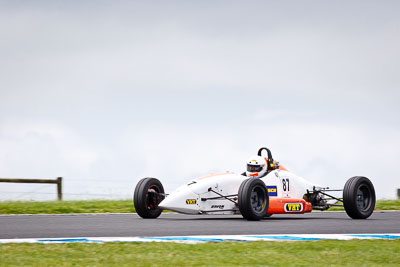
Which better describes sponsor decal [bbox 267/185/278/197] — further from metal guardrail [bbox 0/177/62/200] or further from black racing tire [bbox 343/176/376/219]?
metal guardrail [bbox 0/177/62/200]

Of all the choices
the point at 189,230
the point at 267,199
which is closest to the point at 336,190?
the point at 267,199

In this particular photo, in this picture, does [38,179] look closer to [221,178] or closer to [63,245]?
[221,178]

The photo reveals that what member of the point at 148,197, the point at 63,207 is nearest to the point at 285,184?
the point at 148,197

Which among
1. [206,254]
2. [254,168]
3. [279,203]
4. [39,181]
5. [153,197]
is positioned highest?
[39,181]

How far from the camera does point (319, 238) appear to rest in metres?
10.0

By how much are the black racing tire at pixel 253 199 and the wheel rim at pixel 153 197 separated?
2212 millimetres

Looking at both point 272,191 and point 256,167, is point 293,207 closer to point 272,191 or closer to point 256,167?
point 272,191

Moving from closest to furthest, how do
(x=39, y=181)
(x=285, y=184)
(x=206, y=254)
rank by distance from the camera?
(x=206, y=254), (x=285, y=184), (x=39, y=181)

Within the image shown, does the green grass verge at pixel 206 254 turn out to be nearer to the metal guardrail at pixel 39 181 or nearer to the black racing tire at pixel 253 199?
the black racing tire at pixel 253 199

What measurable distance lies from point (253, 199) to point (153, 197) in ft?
7.63

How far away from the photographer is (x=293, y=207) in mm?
15320

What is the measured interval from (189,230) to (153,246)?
244 centimetres

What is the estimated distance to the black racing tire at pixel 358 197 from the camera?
50.0 feet

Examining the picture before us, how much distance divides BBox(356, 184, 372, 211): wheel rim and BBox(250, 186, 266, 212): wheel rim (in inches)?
111
